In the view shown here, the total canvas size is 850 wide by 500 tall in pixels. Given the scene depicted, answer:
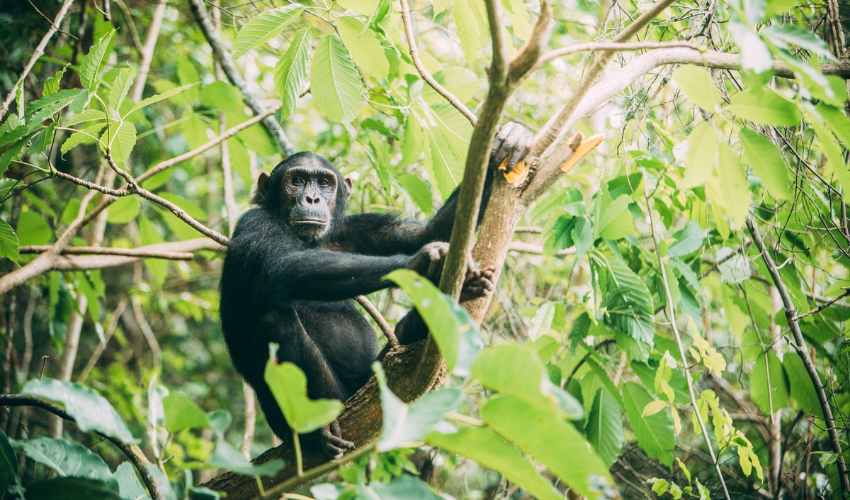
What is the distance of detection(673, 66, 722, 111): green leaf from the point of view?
1905 mm

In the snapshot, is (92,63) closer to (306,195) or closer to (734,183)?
(306,195)

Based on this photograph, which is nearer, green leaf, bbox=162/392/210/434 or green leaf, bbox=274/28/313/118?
green leaf, bbox=162/392/210/434

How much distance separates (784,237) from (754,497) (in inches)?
89.0

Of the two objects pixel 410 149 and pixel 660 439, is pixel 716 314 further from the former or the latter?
pixel 410 149

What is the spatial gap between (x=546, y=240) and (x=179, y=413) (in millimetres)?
2481

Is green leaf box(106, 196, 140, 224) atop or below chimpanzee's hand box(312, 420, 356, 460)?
atop

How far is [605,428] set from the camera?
3600 millimetres

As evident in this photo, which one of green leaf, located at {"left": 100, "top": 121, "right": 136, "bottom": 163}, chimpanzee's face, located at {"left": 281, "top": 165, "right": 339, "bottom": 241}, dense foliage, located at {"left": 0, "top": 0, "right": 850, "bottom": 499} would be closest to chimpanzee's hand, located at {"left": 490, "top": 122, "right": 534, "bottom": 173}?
dense foliage, located at {"left": 0, "top": 0, "right": 850, "bottom": 499}

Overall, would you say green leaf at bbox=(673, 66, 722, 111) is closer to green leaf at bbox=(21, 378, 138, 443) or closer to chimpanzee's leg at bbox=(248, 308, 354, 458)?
green leaf at bbox=(21, 378, 138, 443)

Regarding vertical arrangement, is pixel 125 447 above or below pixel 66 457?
below

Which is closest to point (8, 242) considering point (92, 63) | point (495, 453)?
point (92, 63)

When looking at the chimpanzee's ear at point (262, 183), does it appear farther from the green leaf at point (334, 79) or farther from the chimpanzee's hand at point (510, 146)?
the chimpanzee's hand at point (510, 146)

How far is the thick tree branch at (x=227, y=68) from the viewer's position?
4895 millimetres

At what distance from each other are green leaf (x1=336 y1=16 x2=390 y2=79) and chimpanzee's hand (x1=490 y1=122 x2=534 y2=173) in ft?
2.69
